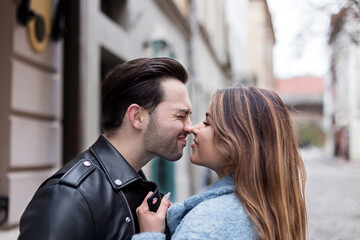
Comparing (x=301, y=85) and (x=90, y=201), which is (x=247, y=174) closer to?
(x=90, y=201)

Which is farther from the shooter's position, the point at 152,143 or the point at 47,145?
the point at 47,145

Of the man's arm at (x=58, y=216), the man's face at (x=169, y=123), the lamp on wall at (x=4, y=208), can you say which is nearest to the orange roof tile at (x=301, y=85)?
the lamp on wall at (x=4, y=208)

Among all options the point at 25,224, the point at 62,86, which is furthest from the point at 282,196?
the point at 62,86

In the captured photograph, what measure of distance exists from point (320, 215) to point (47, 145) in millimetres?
6951

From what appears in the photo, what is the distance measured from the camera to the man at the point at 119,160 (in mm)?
1779

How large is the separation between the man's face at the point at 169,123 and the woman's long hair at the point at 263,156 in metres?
0.29

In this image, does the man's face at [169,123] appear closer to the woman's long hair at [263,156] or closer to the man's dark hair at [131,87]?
the man's dark hair at [131,87]

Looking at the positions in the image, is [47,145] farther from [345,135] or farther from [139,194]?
[345,135]

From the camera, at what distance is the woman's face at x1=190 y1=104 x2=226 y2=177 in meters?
2.11

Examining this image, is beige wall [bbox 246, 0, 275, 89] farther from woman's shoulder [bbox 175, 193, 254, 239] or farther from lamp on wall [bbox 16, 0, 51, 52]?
woman's shoulder [bbox 175, 193, 254, 239]

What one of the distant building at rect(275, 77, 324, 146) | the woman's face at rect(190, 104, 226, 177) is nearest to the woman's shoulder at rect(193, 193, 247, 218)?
the woman's face at rect(190, 104, 226, 177)

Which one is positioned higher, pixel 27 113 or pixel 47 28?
pixel 47 28

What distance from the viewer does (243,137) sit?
6.59 feet

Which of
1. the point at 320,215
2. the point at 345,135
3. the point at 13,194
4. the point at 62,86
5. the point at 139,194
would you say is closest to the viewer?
the point at 139,194
